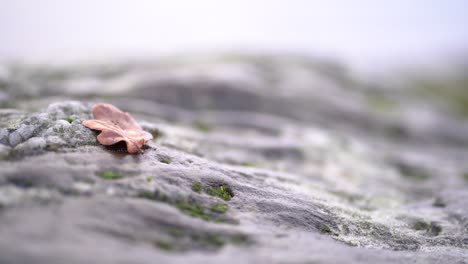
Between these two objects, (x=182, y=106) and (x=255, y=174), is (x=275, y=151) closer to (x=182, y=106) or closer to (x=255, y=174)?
(x=255, y=174)

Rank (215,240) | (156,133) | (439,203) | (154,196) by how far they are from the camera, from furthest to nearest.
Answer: (439,203), (156,133), (154,196), (215,240)

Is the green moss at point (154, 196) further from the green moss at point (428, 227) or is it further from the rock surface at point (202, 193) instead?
the green moss at point (428, 227)

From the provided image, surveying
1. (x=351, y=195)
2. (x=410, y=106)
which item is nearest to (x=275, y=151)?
(x=351, y=195)

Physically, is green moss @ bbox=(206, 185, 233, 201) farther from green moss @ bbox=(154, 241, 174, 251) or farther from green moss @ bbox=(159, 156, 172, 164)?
green moss @ bbox=(154, 241, 174, 251)

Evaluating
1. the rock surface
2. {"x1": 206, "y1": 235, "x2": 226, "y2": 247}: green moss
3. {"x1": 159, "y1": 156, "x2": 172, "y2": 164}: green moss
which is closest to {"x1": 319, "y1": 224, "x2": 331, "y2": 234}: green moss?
the rock surface

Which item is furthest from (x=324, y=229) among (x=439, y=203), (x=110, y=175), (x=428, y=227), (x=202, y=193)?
(x=439, y=203)

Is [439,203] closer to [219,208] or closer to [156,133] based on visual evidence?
[219,208]

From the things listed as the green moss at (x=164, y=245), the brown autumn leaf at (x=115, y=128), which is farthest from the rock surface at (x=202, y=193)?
the brown autumn leaf at (x=115, y=128)
